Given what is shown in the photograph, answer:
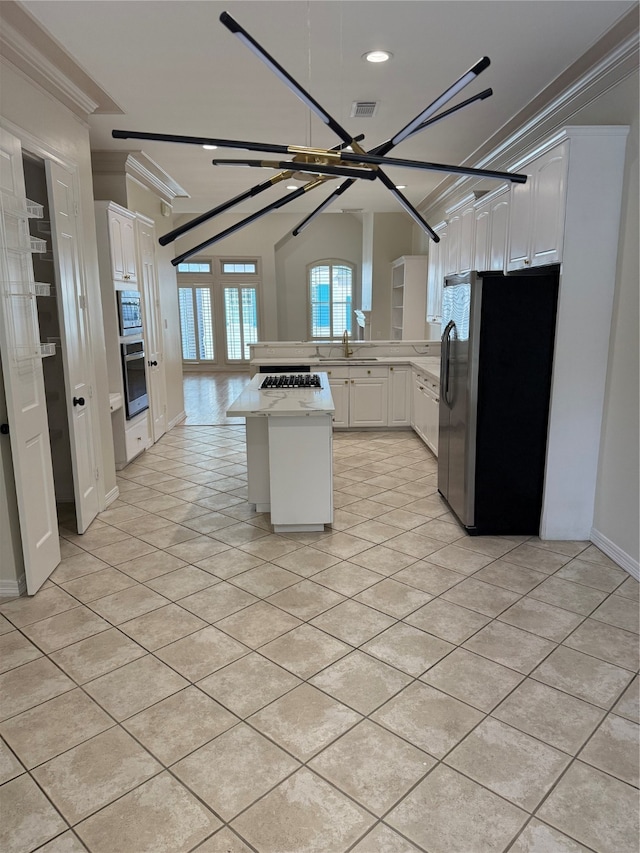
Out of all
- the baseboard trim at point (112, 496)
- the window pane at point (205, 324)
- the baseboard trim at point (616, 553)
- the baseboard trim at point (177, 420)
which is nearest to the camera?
the baseboard trim at point (616, 553)

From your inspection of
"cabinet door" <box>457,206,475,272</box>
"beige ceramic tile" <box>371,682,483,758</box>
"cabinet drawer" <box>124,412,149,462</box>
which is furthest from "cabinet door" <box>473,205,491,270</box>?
"cabinet drawer" <box>124,412,149,462</box>

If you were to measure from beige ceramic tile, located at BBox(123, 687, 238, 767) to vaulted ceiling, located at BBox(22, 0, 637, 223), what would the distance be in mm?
3152

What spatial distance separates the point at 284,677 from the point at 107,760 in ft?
2.33

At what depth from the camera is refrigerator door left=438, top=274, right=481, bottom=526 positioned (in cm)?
358

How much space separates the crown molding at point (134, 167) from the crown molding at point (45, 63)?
1208 mm

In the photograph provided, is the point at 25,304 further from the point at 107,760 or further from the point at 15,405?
the point at 107,760

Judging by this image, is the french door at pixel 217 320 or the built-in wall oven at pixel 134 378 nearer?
the built-in wall oven at pixel 134 378

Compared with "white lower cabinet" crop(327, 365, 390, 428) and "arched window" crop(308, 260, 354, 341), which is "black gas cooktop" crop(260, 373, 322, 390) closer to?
"white lower cabinet" crop(327, 365, 390, 428)

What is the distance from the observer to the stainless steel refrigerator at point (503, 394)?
3.42 m

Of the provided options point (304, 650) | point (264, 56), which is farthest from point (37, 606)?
point (264, 56)

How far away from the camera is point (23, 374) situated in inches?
114

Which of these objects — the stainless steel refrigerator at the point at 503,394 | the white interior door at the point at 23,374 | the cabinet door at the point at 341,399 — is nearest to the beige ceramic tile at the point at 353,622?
the stainless steel refrigerator at the point at 503,394

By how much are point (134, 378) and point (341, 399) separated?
236 centimetres

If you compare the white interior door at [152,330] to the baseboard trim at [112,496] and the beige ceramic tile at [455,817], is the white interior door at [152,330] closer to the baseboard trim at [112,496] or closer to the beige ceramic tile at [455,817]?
the baseboard trim at [112,496]
